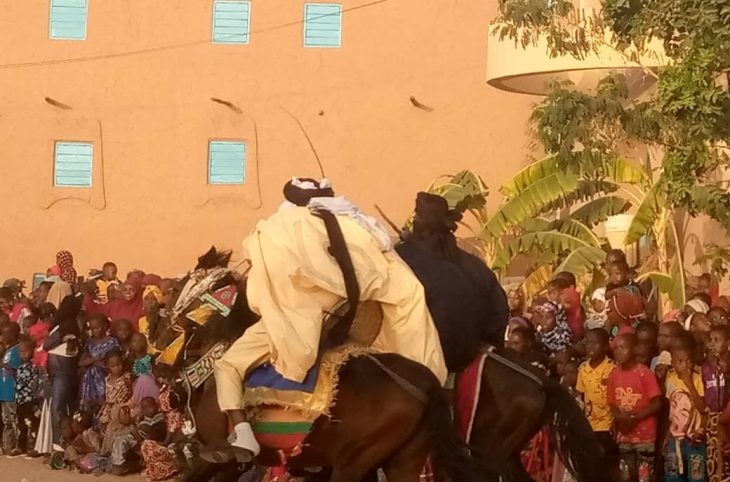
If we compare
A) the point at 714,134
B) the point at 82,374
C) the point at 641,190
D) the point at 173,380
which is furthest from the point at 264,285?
the point at 641,190

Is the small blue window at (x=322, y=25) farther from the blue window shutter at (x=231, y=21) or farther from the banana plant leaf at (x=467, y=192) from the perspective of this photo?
the banana plant leaf at (x=467, y=192)

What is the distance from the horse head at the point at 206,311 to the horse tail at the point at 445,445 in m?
1.27

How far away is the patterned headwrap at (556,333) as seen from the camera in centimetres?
1167

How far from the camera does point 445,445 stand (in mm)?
7609

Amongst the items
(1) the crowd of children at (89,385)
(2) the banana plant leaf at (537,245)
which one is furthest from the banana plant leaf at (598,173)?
(1) the crowd of children at (89,385)

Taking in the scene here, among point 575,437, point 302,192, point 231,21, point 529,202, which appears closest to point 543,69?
point 529,202

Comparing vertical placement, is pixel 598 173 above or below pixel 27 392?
above

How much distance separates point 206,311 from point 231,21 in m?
16.3

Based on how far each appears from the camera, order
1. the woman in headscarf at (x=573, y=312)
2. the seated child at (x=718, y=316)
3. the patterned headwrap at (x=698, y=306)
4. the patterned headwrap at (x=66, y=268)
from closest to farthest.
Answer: the seated child at (x=718, y=316) → the woman in headscarf at (x=573, y=312) → the patterned headwrap at (x=698, y=306) → the patterned headwrap at (x=66, y=268)

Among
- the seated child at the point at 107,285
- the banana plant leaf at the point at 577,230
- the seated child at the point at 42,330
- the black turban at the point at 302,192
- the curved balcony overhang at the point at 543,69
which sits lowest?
the seated child at the point at 42,330

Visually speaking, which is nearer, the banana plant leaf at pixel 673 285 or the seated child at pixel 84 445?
the seated child at pixel 84 445

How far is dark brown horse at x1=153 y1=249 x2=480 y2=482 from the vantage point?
766 centimetres

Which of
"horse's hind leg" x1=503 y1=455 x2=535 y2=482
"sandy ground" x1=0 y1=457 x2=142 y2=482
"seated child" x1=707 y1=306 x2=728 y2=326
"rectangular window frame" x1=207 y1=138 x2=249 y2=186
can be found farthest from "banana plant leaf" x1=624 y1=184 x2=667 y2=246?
"rectangular window frame" x1=207 y1=138 x2=249 y2=186

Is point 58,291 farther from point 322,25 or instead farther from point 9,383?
A: point 322,25
